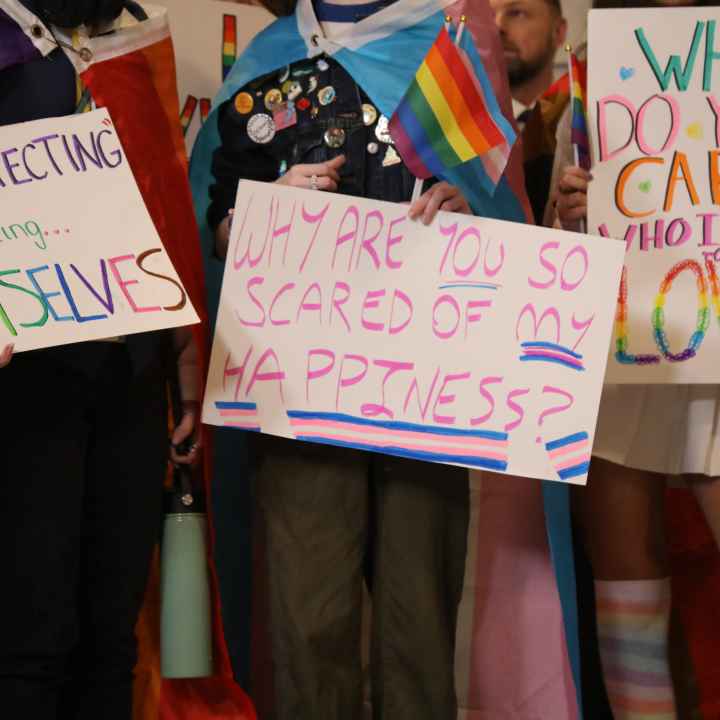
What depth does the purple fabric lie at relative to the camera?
121 cm

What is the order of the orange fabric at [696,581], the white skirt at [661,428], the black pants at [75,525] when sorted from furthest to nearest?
the orange fabric at [696,581] < the white skirt at [661,428] < the black pants at [75,525]

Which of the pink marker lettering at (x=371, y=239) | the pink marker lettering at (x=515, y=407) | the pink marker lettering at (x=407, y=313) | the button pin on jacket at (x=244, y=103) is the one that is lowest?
the pink marker lettering at (x=515, y=407)

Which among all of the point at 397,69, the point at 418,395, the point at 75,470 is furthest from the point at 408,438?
the point at 397,69

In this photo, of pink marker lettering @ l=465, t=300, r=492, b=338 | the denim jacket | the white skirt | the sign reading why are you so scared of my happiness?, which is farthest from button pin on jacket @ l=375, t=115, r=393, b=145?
the white skirt

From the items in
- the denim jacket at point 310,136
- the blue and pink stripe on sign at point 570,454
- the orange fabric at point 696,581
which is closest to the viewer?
the blue and pink stripe on sign at point 570,454

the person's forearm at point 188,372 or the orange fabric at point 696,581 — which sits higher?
the person's forearm at point 188,372

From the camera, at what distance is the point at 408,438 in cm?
129

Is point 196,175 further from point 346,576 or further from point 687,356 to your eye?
point 687,356

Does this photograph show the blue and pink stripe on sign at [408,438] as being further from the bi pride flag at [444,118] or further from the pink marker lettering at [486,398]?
the bi pride flag at [444,118]

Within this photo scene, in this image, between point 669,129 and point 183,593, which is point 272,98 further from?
point 183,593

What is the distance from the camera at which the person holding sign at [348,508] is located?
1.30m

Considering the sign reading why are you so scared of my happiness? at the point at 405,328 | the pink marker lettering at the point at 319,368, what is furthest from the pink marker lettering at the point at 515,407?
the pink marker lettering at the point at 319,368

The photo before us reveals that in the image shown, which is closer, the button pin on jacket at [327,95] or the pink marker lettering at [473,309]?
the pink marker lettering at [473,309]

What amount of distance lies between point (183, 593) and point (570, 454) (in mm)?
533
